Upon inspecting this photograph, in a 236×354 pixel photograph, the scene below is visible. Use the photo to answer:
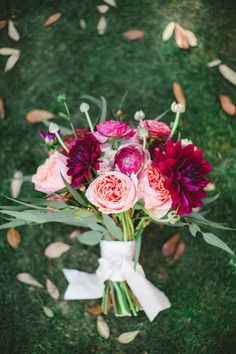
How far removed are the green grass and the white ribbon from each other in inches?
4.5

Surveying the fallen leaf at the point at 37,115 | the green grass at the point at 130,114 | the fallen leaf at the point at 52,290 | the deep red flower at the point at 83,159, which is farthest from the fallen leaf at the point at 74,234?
the deep red flower at the point at 83,159

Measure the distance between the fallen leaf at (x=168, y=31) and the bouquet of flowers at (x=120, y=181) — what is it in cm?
43

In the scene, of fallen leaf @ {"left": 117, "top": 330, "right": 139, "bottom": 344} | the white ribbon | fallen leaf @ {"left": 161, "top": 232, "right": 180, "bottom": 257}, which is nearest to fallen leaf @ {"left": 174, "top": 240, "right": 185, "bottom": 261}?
fallen leaf @ {"left": 161, "top": 232, "right": 180, "bottom": 257}

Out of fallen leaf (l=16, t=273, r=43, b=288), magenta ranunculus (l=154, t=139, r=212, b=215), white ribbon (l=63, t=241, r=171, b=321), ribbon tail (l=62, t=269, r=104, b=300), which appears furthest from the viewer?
fallen leaf (l=16, t=273, r=43, b=288)

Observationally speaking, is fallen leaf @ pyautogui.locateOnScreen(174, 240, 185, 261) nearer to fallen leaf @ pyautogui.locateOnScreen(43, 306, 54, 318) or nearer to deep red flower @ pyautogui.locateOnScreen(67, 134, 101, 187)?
fallen leaf @ pyautogui.locateOnScreen(43, 306, 54, 318)

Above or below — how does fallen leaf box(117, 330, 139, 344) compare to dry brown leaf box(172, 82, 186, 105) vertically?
below

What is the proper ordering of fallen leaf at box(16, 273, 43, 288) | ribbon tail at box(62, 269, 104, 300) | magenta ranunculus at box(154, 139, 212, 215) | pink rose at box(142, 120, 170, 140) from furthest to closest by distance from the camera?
fallen leaf at box(16, 273, 43, 288), ribbon tail at box(62, 269, 104, 300), pink rose at box(142, 120, 170, 140), magenta ranunculus at box(154, 139, 212, 215)

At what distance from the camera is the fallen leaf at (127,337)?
4.70 ft

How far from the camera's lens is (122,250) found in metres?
1.23

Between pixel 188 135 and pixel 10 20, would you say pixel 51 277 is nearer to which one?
pixel 188 135

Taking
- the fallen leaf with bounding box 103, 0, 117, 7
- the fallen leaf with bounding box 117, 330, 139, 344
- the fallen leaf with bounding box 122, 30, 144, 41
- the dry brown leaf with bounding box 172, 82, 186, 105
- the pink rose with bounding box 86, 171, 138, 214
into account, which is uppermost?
the fallen leaf with bounding box 103, 0, 117, 7

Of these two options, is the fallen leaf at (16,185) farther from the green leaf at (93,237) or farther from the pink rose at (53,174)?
the pink rose at (53,174)

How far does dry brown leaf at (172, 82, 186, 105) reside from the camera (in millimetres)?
1494

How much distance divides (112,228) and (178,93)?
56 cm
